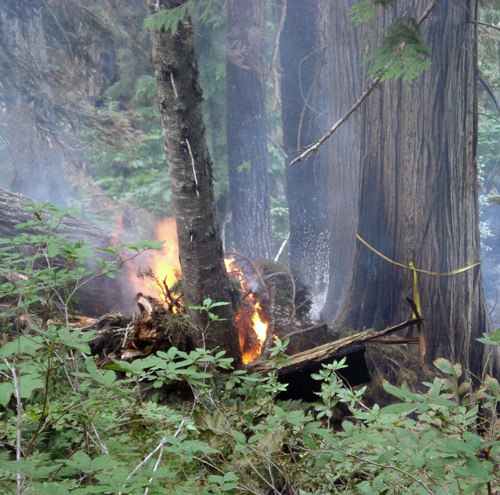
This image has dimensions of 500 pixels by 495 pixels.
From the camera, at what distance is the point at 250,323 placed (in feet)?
17.3

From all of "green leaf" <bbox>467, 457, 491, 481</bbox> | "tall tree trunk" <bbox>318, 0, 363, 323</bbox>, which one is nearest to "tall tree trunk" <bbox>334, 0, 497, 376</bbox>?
"tall tree trunk" <bbox>318, 0, 363, 323</bbox>

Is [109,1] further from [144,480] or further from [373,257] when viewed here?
[144,480]

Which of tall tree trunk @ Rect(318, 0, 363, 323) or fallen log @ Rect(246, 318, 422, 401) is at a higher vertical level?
tall tree trunk @ Rect(318, 0, 363, 323)

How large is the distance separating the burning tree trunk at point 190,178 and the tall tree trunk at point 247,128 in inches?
222

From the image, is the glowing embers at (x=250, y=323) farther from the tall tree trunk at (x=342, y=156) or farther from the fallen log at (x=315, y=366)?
the tall tree trunk at (x=342, y=156)

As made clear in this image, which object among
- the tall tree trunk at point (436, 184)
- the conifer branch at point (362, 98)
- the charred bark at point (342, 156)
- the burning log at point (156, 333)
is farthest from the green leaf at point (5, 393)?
the charred bark at point (342, 156)

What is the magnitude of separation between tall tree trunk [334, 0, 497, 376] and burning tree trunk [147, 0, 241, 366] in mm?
2652

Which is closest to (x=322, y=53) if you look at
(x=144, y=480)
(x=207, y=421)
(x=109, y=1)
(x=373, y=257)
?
(x=109, y=1)

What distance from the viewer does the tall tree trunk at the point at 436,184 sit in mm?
4805

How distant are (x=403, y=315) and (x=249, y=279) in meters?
2.04

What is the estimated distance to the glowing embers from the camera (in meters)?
5.04

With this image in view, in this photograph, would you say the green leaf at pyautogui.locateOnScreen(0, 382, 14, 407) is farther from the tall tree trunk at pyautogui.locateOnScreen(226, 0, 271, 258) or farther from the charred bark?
the tall tree trunk at pyautogui.locateOnScreen(226, 0, 271, 258)

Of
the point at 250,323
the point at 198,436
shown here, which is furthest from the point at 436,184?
the point at 198,436

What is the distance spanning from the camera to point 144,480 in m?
1.41
